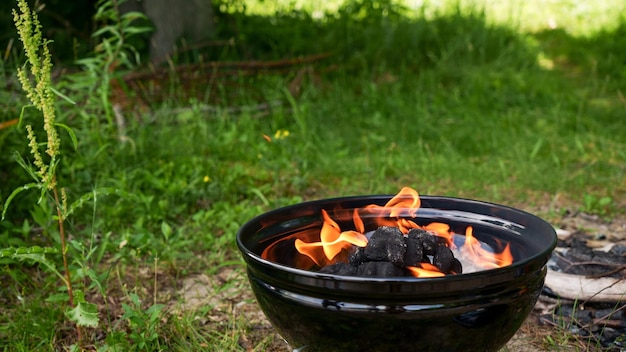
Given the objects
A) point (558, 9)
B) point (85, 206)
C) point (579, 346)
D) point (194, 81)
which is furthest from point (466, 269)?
point (558, 9)

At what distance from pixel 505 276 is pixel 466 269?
0.42 meters

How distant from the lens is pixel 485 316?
5.75 feet

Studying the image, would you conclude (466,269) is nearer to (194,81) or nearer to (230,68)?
(194,81)

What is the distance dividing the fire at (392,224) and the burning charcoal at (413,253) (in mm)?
15

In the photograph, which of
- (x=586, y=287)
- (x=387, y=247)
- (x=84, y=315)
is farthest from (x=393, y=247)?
(x=586, y=287)

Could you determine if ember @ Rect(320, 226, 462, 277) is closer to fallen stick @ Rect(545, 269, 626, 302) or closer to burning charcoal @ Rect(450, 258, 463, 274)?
burning charcoal @ Rect(450, 258, 463, 274)

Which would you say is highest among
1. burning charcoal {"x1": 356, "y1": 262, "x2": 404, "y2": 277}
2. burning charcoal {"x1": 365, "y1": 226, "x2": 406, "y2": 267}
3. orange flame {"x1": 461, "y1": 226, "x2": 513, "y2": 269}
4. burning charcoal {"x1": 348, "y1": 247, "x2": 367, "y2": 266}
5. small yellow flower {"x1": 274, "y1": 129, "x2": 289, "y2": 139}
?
burning charcoal {"x1": 365, "y1": 226, "x2": 406, "y2": 267}

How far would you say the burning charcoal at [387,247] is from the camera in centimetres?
191

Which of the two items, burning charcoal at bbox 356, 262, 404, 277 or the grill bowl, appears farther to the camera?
burning charcoal at bbox 356, 262, 404, 277

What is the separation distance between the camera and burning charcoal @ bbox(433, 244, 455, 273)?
1962mm

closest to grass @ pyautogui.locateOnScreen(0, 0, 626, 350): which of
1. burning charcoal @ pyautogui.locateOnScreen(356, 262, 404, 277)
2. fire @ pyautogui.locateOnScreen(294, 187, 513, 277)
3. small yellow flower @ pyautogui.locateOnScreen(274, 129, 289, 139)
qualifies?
small yellow flower @ pyautogui.locateOnScreen(274, 129, 289, 139)

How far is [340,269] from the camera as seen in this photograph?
1.92 meters

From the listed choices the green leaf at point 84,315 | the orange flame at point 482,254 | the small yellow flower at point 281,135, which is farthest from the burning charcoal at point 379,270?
the small yellow flower at point 281,135

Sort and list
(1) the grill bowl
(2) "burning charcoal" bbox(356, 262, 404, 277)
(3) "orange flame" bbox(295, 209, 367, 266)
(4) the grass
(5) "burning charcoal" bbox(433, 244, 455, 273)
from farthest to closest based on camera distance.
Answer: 1. (4) the grass
2. (3) "orange flame" bbox(295, 209, 367, 266)
3. (5) "burning charcoal" bbox(433, 244, 455, 273)
4. (2) "burning charcoal" bbox(356, 262, 404, 277)
5. (1) the grill bowl
